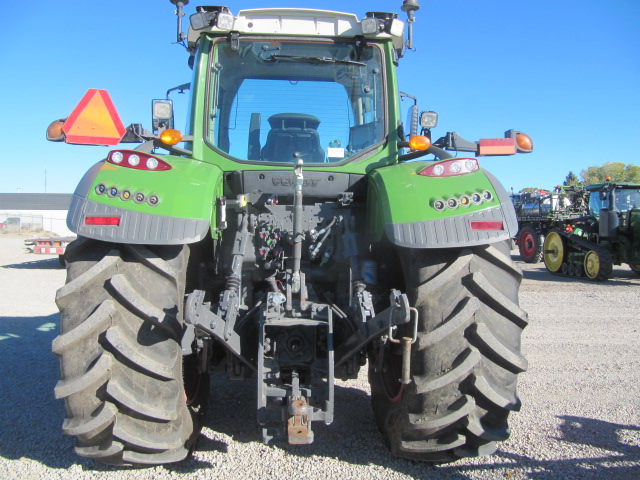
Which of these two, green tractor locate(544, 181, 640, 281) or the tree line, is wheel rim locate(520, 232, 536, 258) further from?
the tree line

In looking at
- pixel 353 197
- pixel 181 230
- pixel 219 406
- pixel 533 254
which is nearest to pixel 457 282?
pixel 353 197

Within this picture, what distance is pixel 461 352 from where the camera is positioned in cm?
247

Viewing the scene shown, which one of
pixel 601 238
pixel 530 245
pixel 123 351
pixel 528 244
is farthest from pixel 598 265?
pixel 123 351

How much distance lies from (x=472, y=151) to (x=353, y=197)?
2.64 feet

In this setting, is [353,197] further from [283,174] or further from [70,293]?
[70,293]

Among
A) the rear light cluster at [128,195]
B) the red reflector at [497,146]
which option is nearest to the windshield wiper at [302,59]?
the red reflector at [497,146]

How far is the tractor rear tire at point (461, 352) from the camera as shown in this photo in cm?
246

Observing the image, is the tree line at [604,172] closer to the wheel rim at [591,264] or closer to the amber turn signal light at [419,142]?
Answer: the wheel rim at [591,264]

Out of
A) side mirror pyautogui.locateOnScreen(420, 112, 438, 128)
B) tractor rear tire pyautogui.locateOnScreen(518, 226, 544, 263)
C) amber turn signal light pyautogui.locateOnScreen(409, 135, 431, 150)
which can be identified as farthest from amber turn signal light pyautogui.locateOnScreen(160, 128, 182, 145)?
tractor rear tire pyautogui.locateOnScreen(518, 226, 544, 263)

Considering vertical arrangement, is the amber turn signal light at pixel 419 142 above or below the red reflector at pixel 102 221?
above

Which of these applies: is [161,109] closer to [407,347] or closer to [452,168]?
[452,168]

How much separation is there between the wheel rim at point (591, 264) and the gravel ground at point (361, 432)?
7064 millimetres

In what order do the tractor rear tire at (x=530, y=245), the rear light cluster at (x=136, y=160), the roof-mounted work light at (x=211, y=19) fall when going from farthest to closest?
1. the tractor rear tire at (x=530, y=245)
2. the roof-mounted work light at (x=211, y=19)
3. the rear light cluster at (x=136, y=160)

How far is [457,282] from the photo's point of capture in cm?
252
